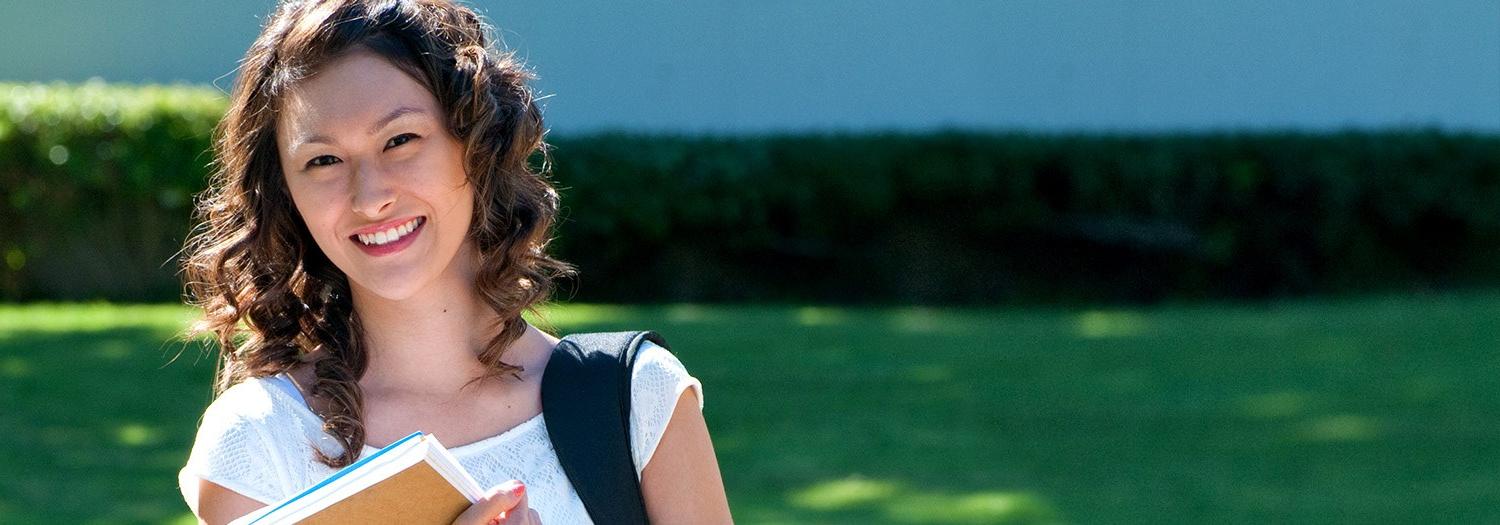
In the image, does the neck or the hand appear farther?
the neck

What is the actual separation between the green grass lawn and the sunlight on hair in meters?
0.05

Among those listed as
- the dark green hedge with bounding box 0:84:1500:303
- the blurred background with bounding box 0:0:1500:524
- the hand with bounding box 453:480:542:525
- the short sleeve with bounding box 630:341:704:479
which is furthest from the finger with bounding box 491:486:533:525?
the dark green hedge with bounding box 0:84:1500:303

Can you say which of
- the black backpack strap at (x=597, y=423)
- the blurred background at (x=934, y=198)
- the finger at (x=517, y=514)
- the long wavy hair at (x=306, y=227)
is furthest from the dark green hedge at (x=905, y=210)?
the finger at (x=517, y=514)

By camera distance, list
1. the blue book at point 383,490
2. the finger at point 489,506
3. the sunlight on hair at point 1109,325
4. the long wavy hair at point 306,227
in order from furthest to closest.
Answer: the sunlight on hair at point 1109,325, the long wavy hair at point 306,227, the finger at point 489,506, the blue book at point 383,490

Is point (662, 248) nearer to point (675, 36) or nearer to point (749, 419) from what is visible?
point (675, 36)

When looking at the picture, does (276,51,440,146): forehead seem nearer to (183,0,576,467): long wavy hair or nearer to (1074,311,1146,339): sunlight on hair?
(183,0,576,467): long wavy hair

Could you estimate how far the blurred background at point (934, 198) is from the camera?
8.09 metres

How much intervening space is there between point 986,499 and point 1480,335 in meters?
4.09

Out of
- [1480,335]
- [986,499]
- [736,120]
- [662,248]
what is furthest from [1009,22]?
[986,499]

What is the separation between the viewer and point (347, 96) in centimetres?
201

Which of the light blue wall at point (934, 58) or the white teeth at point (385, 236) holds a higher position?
the light blue wall at point (934, 58)

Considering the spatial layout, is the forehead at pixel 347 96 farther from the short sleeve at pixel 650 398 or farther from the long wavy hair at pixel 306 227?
the short sleeve at pixel 650 398

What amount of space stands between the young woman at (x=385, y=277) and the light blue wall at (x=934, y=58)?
10204mm

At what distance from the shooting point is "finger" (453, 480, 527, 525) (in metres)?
1.75
